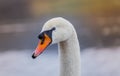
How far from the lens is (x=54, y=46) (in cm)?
243

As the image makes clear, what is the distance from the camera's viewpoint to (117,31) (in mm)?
2557

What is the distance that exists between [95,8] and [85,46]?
395 millimetres

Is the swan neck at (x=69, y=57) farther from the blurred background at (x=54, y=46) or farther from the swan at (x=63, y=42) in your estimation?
the blurred background at (x=54, y=46)

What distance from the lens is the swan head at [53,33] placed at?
1.08m

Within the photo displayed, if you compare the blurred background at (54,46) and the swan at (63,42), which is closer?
the swan at (63,42)

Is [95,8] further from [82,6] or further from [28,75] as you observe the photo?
[28,75]

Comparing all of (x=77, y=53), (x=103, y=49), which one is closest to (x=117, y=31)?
(x=103, y=49)

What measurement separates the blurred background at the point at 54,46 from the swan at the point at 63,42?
3.08 ft

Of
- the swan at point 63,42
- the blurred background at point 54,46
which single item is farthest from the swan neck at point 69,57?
the blurred background at point 54,46

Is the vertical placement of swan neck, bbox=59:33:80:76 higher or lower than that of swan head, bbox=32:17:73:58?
lower

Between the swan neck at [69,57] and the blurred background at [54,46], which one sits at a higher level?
the blurred background at [54,46]

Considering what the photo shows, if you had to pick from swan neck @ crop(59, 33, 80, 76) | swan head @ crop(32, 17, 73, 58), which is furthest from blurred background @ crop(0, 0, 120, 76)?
swan head @ crop(32, 17, 73, 58)

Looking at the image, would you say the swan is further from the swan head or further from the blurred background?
the blurred background

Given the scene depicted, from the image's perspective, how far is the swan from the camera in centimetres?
109
